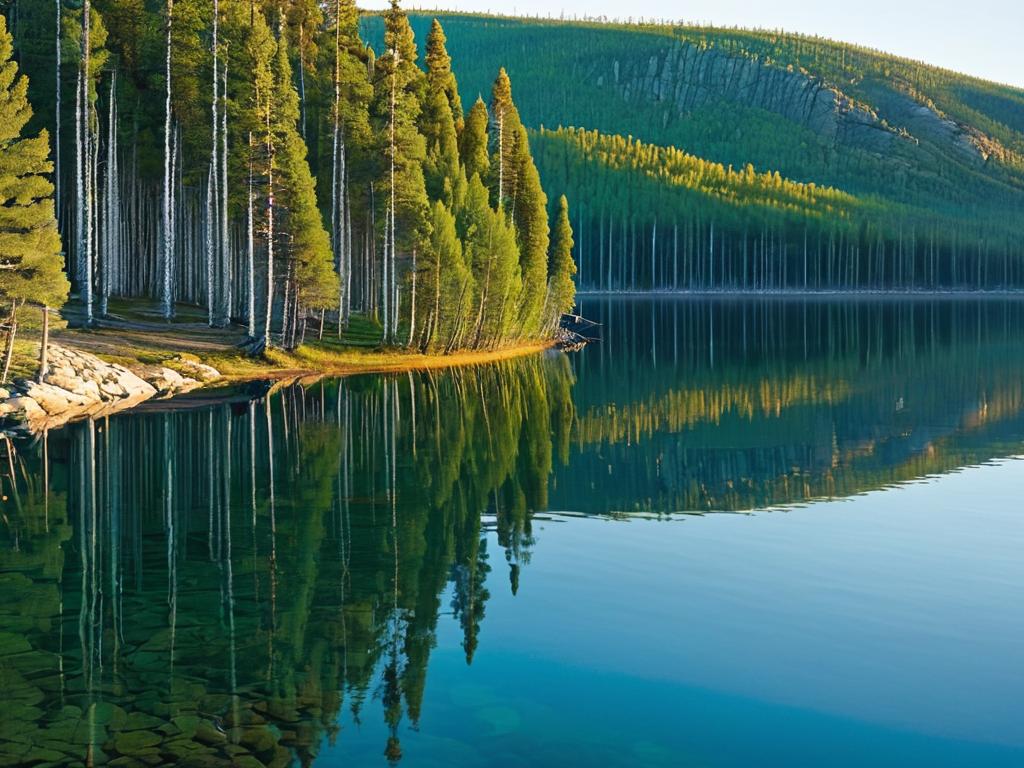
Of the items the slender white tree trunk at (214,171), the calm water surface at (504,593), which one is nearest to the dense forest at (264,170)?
the slender white tree trunk at (214,171)

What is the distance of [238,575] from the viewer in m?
19.6

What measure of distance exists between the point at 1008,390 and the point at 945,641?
40687 mm

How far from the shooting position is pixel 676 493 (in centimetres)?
2880

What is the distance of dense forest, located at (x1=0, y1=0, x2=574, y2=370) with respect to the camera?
55.3m

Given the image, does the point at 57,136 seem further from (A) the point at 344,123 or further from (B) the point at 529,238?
(B) the point at 529,238

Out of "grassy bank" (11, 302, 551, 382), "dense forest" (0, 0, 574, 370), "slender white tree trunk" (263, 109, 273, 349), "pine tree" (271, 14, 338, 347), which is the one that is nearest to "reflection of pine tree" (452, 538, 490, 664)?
"grassy bank" (11, 302, 551, 382)

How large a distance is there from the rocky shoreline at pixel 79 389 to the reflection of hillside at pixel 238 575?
2777mm

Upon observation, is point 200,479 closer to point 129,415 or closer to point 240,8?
point 129,415

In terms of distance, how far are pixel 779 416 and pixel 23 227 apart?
2755 cm

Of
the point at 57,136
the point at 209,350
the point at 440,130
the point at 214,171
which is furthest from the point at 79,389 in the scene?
the point at 440,130

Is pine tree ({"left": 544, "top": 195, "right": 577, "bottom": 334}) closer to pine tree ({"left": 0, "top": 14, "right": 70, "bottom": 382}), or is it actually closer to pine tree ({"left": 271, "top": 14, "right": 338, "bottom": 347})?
pine tree ({"left": 271, "top": 14, "right": 338, "bottom": 347})

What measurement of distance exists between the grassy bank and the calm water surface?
8767 mm

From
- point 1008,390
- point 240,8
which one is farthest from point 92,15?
point 1008,390

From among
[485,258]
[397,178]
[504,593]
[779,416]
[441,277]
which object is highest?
[397,178]
